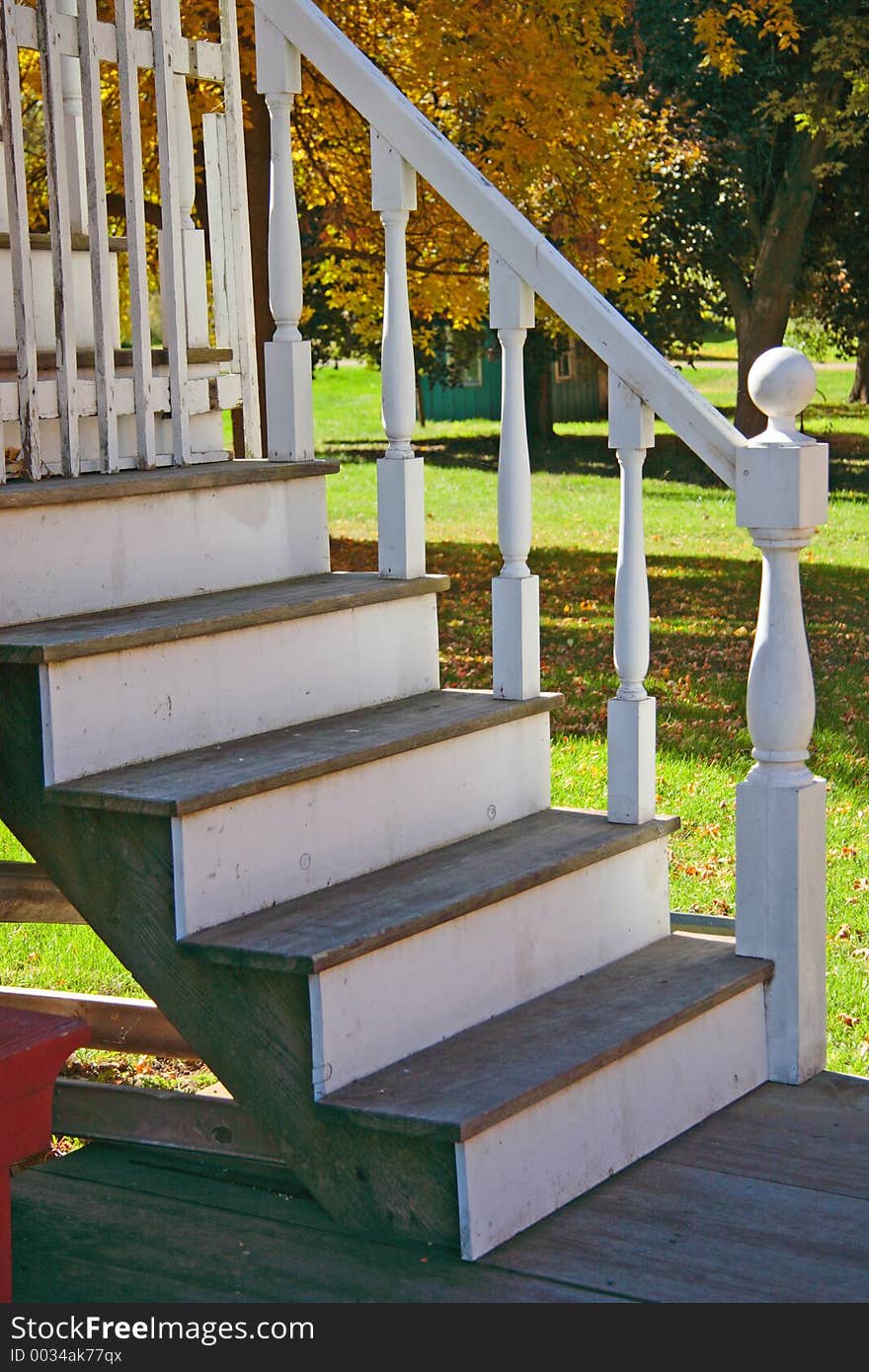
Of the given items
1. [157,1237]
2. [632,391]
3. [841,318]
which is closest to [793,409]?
[632,391]

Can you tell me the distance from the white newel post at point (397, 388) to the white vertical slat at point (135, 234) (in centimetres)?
51

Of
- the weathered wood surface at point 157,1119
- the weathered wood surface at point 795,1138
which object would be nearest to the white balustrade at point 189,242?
the weathered wood surface at point 157,1119

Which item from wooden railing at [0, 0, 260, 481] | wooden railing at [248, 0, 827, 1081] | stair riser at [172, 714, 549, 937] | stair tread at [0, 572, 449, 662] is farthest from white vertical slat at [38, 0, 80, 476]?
stair riser at [172, 714, 549, 937]

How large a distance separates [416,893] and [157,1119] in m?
0.72

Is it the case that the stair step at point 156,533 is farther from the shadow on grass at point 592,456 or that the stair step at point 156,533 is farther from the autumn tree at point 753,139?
the shadow on grass at point 592,456

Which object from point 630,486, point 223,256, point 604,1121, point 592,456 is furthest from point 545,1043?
point 592,456

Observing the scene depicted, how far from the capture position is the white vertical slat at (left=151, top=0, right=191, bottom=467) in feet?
12.5

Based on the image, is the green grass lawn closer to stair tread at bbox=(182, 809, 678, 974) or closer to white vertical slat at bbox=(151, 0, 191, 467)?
stair tread at bbox=(182, 809, 678, 974)

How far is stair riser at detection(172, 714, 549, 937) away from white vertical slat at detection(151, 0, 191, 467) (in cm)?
95

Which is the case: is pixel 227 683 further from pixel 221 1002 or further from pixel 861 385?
pixel 861 385

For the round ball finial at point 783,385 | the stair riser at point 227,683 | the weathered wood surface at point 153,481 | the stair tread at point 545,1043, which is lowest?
the stair tread at point 545,1043

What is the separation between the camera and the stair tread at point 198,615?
307cm

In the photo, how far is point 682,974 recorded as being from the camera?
354 cm

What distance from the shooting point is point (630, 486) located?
3664 mm
